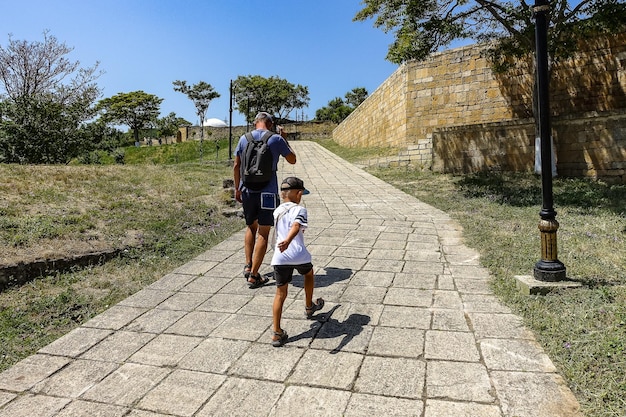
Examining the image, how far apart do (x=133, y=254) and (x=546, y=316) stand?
13.8 feet

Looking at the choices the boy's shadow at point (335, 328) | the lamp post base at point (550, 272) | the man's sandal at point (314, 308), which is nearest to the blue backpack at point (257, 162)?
the man's sandal at point (314, 308)

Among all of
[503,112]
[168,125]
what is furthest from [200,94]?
[503,112]

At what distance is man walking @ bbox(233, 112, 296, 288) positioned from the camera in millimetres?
3762

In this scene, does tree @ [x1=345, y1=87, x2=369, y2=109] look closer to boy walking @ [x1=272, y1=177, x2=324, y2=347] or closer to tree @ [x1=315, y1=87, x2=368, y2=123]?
tree @ [x1=315, y1=87, x2=368, y2=123]

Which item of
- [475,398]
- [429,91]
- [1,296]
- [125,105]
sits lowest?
[475,398]

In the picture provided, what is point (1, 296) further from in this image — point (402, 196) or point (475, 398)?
point (402, 196)

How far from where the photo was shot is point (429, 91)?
15914mm

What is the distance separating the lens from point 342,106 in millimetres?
57938

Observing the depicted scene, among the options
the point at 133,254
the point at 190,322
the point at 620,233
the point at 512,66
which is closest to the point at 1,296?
the point at 133,254

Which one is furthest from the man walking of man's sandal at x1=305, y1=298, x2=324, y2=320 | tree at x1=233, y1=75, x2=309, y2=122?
tree at x1=233, y1=75, x2=309, y2=122

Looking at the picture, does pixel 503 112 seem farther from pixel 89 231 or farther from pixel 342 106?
pixel 342 106

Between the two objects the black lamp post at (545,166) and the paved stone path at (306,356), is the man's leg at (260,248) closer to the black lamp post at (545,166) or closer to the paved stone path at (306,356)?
the paved stone path at (306,356)

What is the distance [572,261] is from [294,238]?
3028 millimetres

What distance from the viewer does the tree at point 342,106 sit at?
5639cm
